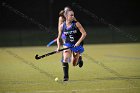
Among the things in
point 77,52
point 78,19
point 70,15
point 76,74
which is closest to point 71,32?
point 70,15

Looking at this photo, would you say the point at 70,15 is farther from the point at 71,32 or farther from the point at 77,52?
the point at 77,52

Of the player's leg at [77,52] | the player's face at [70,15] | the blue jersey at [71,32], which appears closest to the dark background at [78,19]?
the player's leg at [77,52]

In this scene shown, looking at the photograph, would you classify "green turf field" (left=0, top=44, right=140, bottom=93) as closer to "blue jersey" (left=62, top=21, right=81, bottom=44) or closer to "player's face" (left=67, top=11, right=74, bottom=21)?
"blue jersey" (left=62, top=21, right=81, bottom=44)

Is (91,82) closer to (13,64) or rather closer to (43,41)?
(13,64)

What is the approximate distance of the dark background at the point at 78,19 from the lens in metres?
24.0

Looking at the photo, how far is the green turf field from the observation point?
32.5 ft

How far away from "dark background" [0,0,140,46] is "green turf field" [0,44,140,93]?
559cm

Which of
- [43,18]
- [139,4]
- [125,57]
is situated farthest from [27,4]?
[125,57]

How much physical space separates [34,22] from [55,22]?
1.07 m

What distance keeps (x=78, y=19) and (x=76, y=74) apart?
38.5ft

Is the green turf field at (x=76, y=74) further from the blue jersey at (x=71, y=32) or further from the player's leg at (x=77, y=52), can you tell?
the blue jersey at (x=71, y=32)

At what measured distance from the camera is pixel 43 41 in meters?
24.1

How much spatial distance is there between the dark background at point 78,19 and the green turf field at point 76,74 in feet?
18.3

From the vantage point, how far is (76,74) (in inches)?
494
